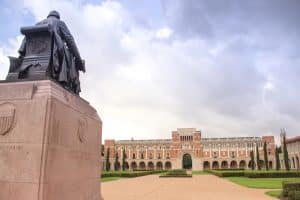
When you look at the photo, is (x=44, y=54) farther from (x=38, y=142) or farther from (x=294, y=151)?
(x=294, y=151)

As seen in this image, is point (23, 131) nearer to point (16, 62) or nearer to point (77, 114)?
point (77, 114)

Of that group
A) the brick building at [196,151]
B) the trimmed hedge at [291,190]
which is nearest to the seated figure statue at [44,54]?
the trimmed hedge at [291,190]

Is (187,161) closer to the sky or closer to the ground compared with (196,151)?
closer to the ground

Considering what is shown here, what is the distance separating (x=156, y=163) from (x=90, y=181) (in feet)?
277

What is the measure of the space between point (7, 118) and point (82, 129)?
5.13ft

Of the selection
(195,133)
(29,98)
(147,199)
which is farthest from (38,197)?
(195,133)

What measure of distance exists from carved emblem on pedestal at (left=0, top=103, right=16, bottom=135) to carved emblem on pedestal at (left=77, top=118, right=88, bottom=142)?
1.33 meters

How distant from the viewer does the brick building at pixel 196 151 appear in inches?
3290

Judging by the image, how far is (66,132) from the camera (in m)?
5.49

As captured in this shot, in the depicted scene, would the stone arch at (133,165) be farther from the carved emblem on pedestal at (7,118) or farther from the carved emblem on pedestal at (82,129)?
the carved emblem on pedestal at (7,118)

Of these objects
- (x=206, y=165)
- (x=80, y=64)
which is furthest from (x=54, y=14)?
(x=206, y=165)

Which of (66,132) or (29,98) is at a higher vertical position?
(29,98)

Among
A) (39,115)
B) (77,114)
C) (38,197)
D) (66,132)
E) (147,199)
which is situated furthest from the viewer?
(147,199)

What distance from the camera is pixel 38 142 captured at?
487cm
